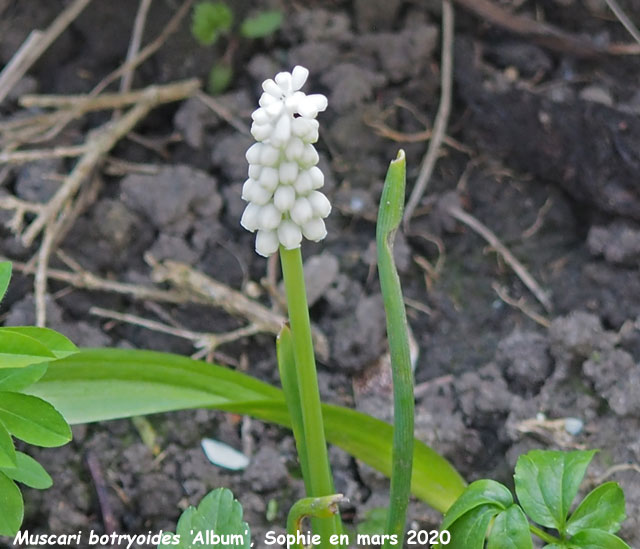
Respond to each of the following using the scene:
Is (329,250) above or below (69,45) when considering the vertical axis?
below

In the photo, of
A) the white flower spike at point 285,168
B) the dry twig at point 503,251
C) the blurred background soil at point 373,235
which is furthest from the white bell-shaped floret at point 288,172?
the dry twig at point 503,251

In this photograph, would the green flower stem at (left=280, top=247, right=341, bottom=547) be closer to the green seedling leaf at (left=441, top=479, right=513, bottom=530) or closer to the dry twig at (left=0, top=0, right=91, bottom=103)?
the green seedling leaf at (left=441, top=479, right=513, bottom=530)

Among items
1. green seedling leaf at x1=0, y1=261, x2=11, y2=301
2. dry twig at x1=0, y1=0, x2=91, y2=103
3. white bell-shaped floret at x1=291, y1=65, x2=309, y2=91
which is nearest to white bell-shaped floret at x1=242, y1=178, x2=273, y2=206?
white bell-shaped floret at x1=291, y1=65, x2=309, y2=91

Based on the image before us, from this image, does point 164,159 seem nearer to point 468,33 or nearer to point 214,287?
point 214,287

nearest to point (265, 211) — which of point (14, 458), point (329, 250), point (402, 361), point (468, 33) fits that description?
point (402, 361)

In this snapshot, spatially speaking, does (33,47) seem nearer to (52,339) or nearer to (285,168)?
(52,339)

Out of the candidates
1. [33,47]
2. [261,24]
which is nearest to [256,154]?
[261,24]

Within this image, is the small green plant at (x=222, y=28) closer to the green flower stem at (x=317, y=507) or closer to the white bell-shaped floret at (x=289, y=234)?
the white bell-shaped floret at (x=289, y=234)

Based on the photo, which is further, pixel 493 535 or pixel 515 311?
pixel 515 311
